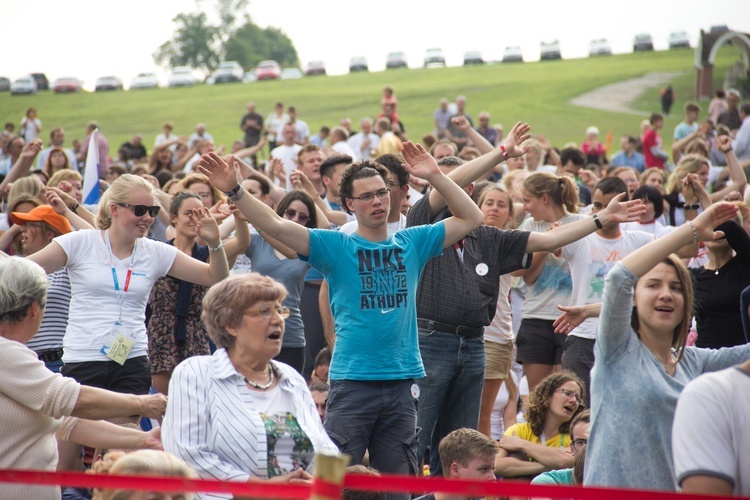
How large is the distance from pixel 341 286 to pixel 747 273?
339 centimetres

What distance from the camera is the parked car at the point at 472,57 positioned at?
219 ft

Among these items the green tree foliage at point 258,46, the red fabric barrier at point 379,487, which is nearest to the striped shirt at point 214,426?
the red fabric barrier at point 379,487

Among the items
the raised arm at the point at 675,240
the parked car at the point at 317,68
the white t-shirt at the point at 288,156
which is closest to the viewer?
the raised arm at the point at 675,240

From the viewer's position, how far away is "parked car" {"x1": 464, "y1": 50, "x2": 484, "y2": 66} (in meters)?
66.9

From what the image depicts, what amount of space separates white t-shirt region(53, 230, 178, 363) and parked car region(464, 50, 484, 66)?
62.2m

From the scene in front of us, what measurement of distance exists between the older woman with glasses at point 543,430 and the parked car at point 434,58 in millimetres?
62199

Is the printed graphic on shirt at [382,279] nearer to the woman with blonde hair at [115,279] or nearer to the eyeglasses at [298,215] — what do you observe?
the woman with blonde hair at [115,279]

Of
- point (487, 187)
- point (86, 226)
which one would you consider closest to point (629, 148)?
point (487, 187)

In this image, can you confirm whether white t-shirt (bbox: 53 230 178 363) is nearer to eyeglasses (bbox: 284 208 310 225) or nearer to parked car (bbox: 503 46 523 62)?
eyeglasses (bbox: 284 208 310 225)

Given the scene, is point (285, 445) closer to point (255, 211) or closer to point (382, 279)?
point (382, 279)

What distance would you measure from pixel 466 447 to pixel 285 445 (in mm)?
1724

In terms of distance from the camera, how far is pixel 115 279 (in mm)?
6125

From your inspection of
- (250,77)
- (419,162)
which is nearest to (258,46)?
(250,77)

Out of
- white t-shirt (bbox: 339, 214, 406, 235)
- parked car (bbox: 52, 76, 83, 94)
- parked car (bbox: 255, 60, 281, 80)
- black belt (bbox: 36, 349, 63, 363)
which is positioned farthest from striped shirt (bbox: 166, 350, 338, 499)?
parked car (bbox: 255, 60, 281, 80)
